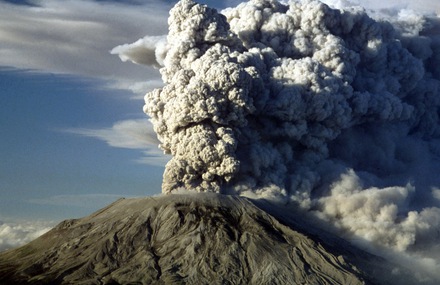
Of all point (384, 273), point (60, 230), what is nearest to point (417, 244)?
point (384, 273)

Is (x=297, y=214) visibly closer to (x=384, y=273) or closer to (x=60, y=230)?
(x=384, y=273)

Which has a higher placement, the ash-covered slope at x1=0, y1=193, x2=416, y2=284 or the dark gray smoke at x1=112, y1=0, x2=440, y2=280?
the dark gray smoke at x1=112, y1=0, x2=440, y2=280

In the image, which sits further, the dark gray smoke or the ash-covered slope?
the dark gray smoke

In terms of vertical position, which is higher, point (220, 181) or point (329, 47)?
point (329, 47)

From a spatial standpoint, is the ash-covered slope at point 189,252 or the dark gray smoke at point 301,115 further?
the dark gray smoke at point 301,115
